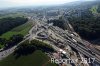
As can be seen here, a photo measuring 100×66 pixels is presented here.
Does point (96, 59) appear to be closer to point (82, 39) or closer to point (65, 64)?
point (65, 64)

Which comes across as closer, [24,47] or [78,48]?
[24,47]

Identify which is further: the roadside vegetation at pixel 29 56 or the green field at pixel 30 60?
the roadside vegetation at pixel 29 56

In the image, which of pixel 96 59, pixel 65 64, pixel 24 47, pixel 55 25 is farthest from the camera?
pixel 55 25

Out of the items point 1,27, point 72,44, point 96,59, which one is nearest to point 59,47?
point 72,44

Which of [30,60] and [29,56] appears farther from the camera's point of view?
[29,56]

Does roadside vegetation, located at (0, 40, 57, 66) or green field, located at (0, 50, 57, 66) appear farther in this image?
roadside vegetation, located at (0, 40, 57, 66)

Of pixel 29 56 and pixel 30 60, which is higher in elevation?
pixel 29 56

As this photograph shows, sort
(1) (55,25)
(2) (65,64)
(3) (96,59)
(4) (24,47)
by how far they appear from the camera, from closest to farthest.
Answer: (2) (65,64) < (3) (96,59) < (4) (24,47) < (1) (55,25)
